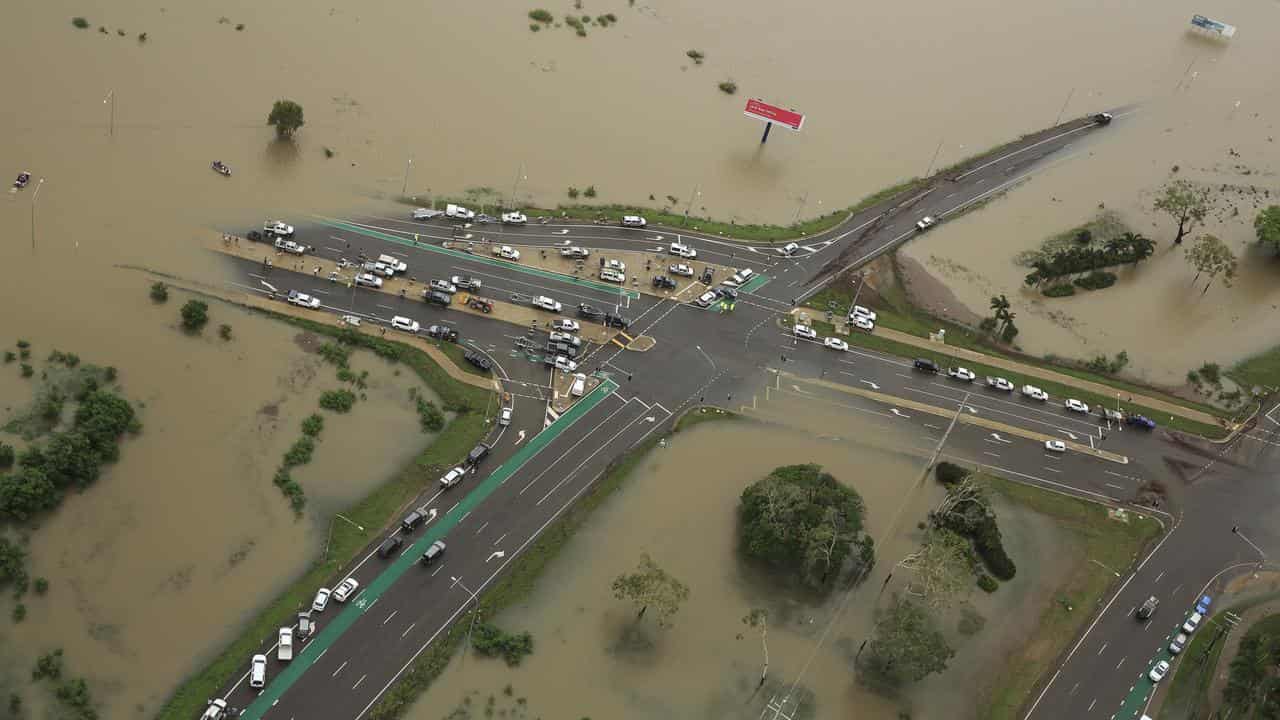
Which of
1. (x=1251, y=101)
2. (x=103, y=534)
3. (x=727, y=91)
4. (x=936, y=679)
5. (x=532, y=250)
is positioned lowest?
(x=103, y=534)

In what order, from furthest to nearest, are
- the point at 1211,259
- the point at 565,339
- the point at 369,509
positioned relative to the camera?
1. the point at 1211,259
2. the point at 565,339
3. the point at 369,509

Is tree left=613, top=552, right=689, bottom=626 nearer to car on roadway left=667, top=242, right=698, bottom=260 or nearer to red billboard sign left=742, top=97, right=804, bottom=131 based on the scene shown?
car on roadway left=667, top=242, right=698, bottom=260

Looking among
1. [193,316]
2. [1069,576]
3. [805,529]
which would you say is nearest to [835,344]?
[805,529]

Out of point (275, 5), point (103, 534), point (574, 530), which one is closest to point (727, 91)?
point (275, 5)

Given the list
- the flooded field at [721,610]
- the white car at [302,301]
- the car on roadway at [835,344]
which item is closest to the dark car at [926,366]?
the car on roadway at [835,344]

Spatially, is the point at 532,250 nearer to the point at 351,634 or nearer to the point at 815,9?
the point at 351,634

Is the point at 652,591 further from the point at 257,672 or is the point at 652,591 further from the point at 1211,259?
the point at 1211,259
